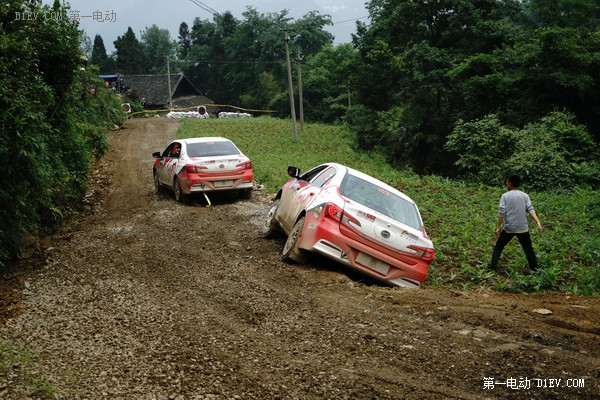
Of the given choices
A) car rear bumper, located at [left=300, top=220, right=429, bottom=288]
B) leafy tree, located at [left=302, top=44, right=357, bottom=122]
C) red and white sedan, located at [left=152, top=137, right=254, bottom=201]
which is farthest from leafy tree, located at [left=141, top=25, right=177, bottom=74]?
car rear bumper, located at [left=300, top=220, right=429, bottom=288]

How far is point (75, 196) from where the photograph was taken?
13.8 metres

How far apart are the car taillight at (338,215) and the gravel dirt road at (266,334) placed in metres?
0.77

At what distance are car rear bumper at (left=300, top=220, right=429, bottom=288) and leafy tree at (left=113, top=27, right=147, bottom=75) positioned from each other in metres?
87.1

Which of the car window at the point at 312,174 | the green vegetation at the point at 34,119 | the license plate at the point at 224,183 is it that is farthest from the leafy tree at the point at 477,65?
the green vegetation at the point at 34,119

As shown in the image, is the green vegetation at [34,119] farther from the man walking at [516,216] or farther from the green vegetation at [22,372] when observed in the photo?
the man walking at [516,216]

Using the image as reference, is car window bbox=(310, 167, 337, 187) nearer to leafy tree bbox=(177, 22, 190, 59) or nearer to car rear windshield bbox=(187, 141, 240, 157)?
car rear windshield bbox=(187, 141, 240, 157)

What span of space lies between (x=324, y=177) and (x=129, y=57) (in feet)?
286

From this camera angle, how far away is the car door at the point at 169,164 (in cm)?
1447

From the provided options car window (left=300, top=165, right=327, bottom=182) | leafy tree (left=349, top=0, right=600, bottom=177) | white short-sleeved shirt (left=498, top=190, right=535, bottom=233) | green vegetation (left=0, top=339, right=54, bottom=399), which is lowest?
green vegetation (left=0, top=339, right=54, bottom=399)

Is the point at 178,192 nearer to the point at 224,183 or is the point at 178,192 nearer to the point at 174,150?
the point at 224,183

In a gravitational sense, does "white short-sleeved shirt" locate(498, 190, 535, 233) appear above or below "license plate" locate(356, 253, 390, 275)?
above

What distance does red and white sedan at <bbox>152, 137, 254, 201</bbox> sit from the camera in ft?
45.0

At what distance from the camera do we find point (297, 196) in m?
9.13

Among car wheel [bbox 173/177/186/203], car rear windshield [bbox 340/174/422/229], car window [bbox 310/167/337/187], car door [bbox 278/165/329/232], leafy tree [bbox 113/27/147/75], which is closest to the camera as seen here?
car rear windshield [bbox 340/174/422/229]
